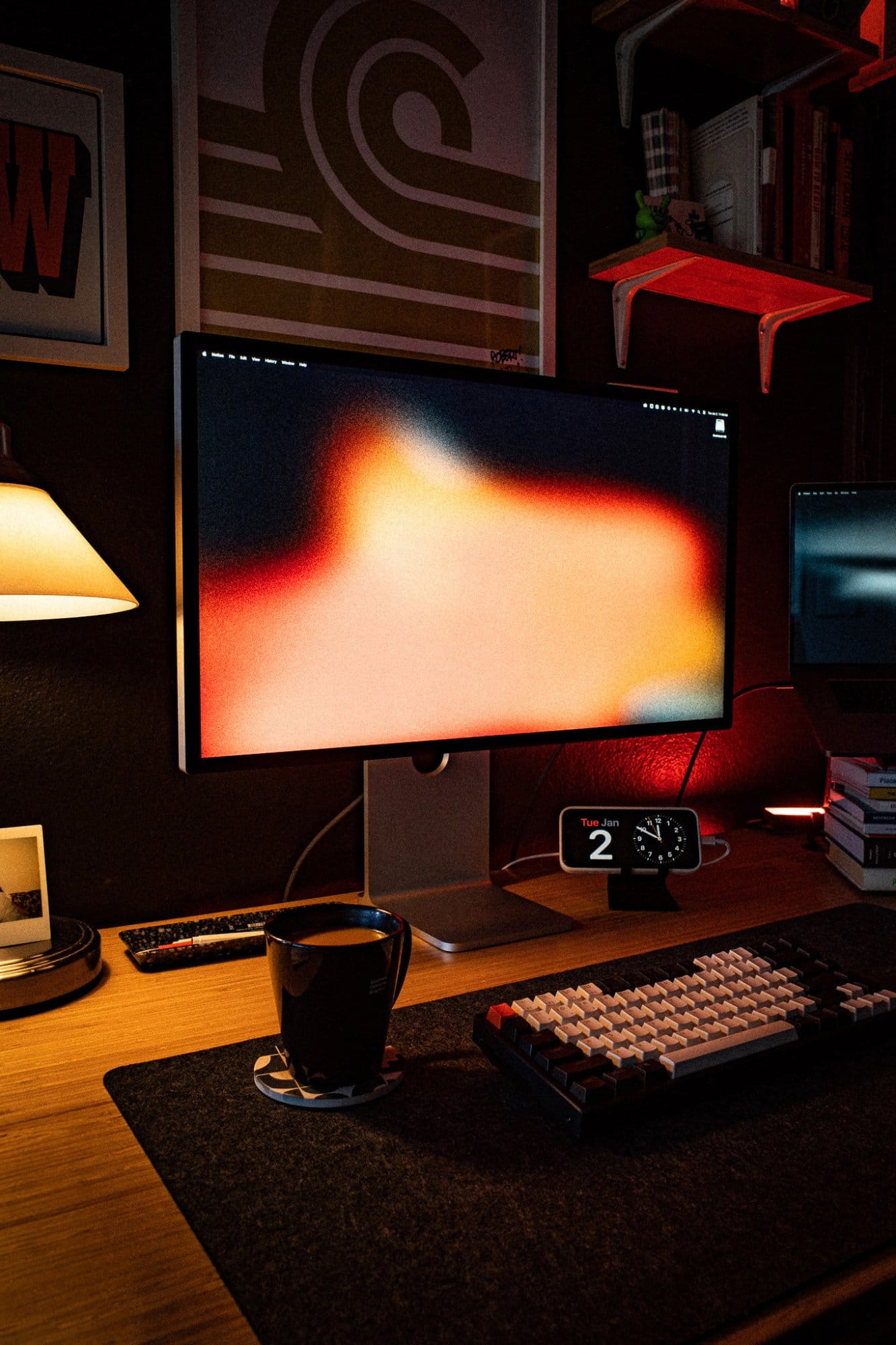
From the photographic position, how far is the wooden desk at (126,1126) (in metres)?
0.47

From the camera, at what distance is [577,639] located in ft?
3.54

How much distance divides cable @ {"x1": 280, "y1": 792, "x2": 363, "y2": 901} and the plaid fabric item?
958 mm

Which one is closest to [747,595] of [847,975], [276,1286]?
[847,975]

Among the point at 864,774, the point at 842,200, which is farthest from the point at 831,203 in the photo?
the point at 864,774

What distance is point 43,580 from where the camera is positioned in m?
0.80

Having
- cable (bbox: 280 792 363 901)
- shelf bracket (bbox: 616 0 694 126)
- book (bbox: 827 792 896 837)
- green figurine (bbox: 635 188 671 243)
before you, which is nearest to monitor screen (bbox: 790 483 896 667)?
book (bbox: 827 792 896 837)

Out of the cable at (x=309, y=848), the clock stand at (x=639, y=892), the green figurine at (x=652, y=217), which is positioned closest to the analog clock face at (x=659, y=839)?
the clock stand at (x=639, y=892)

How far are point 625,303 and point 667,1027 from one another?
1028 millimetres

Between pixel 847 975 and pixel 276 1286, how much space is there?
51cm

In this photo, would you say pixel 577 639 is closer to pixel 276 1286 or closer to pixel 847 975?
pixel 847 975

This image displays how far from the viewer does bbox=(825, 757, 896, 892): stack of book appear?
1.13 m

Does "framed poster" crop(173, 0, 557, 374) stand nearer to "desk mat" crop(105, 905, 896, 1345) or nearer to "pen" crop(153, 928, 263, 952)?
"pen" crop(153, 928, 263, 952)

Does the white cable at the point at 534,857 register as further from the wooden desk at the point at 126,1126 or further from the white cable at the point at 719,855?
the white cable at the point at 719,855

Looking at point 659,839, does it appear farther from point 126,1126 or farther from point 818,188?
point 818,188
